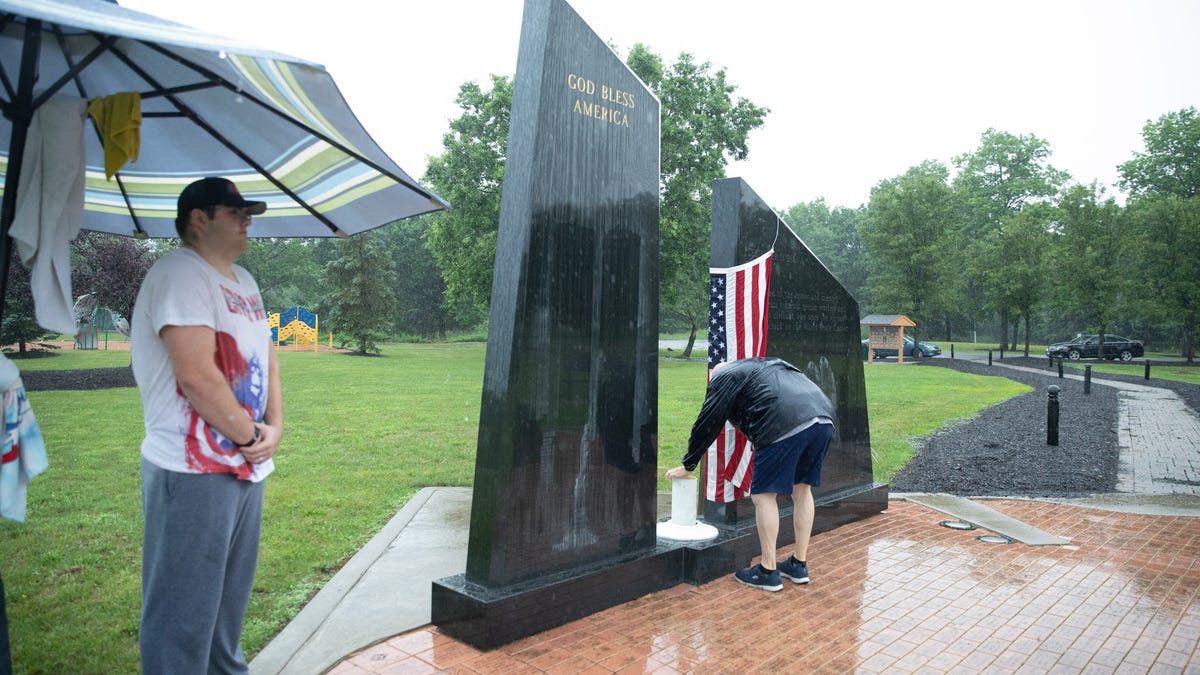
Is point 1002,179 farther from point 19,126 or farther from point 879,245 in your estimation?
point 19,126

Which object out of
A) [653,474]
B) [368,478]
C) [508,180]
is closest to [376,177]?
[508,180]

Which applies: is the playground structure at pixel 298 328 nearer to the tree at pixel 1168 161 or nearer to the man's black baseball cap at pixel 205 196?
the man's black baseball cap at pixel 205 196

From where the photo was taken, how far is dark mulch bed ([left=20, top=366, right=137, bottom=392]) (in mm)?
15359

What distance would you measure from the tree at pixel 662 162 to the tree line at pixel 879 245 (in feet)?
0.19

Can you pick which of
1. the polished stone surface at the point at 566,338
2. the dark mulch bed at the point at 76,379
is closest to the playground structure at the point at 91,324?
the dark mulch bed at the point at 76,379

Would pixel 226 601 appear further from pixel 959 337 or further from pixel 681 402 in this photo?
pixel 959 337

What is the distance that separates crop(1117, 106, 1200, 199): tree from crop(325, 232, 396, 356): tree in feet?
131

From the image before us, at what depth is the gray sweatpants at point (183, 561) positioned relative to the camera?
2.51 meters

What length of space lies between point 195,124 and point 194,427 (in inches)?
72.2

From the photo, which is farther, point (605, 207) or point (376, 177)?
point (605, 207)

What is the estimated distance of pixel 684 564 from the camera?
16.1 ft

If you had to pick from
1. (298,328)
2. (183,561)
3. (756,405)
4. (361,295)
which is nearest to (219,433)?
(183,561)

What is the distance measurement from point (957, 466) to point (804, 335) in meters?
4.77

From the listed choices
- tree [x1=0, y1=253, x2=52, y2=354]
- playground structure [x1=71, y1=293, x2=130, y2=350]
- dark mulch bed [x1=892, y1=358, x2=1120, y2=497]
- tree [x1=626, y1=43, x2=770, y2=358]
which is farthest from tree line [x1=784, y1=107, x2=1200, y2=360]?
tree [x1=0, y1=253, x2=52, y2=354]
